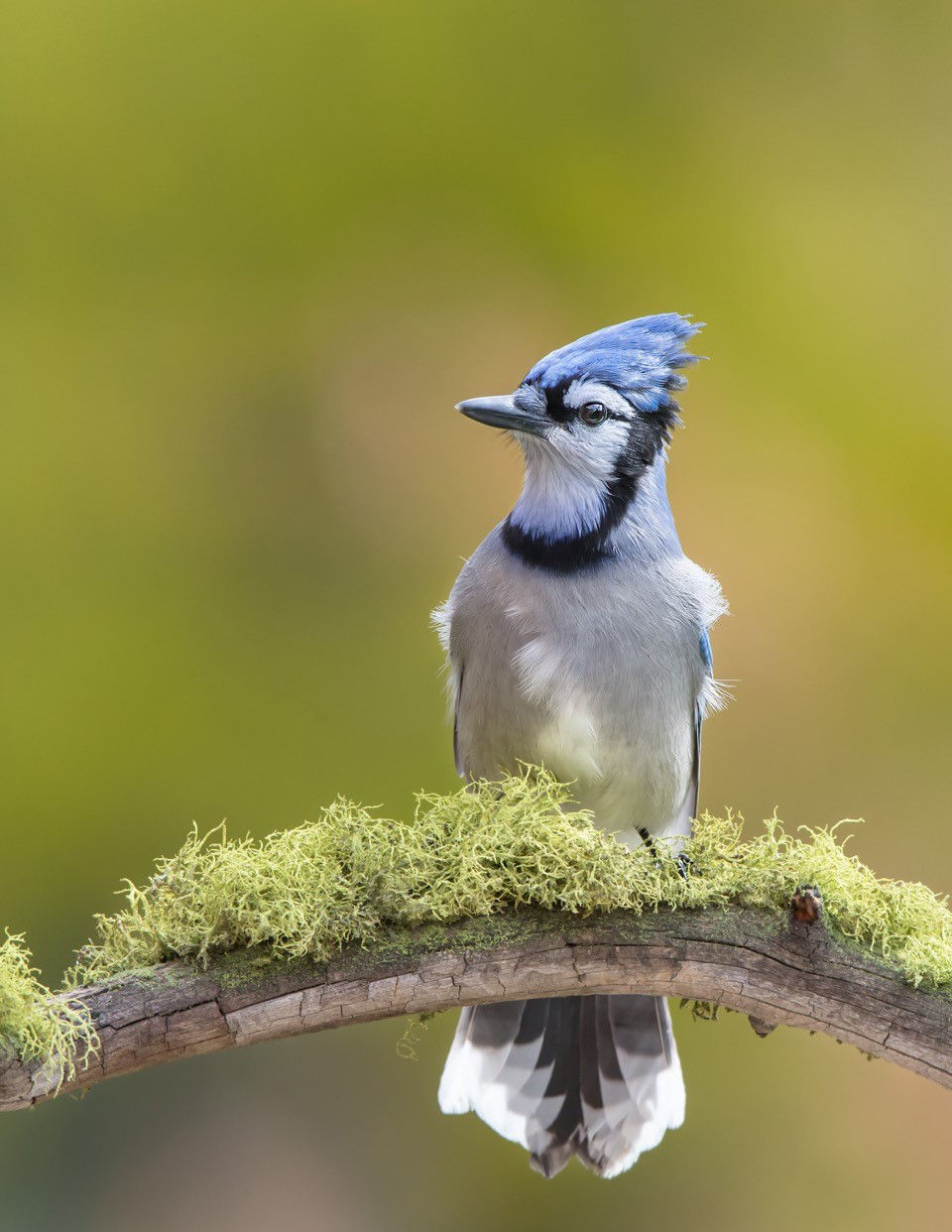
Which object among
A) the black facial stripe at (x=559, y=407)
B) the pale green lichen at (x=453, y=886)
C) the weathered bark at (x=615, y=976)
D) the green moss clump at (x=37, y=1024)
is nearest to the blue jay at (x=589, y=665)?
the black facial stripe at (x=559, y=407)

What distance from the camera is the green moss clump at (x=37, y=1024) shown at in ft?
5.54

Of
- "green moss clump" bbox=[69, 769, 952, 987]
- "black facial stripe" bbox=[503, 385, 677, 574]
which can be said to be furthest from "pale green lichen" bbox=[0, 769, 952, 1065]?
"black facial stripe" bbox=[503, 385, 677, 574]

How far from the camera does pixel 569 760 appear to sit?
2318mm

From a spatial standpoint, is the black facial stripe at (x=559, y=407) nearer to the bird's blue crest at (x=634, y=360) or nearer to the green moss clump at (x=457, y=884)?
the bird's blue crest at (x=634, y=360)

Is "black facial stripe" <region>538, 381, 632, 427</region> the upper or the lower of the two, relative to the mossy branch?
upper

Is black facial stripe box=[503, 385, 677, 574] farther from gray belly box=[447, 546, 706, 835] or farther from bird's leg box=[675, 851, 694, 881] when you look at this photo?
bird's leg box=[675, 851, 694, 881]

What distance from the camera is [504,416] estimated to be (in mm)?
2330

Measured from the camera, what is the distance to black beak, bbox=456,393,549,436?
2322mm

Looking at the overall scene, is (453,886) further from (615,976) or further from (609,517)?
(609,517)

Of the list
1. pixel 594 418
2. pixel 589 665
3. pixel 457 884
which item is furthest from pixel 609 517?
pixel 457 884

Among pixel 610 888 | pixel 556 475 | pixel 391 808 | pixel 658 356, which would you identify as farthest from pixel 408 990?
pixel 391 808

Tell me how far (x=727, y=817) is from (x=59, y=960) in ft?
6.89

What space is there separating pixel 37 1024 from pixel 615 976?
2.72 feet

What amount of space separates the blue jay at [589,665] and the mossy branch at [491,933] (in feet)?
1.04
